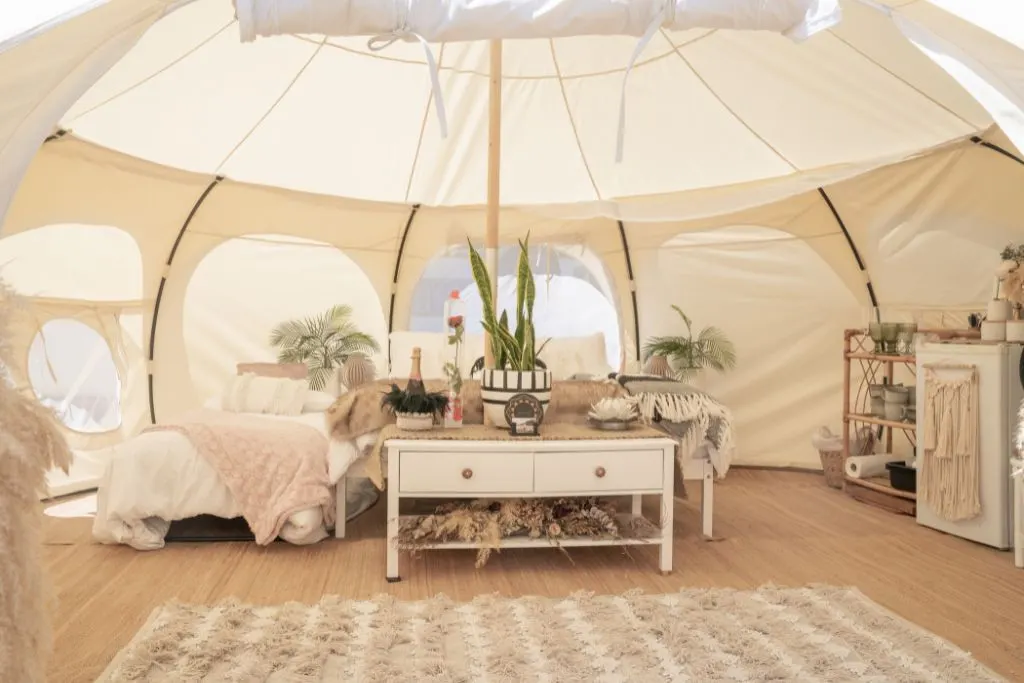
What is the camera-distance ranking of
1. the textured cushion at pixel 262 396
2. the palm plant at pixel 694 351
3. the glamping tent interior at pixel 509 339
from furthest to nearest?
1. the palm plant at pixel 694 351
2. the textured cushion at pixel 262 396
3. the glamping tent interior at pixel 509 339

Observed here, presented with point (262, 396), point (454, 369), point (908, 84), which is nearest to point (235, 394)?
point (262, 396)

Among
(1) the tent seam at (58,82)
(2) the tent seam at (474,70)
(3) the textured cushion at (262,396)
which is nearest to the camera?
(1) the tent seam at (58,82)

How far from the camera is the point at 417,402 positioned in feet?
12.8

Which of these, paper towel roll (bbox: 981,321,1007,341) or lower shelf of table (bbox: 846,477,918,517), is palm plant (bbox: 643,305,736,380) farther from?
paper towel roll (bbox: 981,321,1007,341)

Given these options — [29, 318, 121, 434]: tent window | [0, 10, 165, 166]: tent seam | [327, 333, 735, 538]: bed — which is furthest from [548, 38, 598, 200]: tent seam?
[29, 318, 121, 434]: tent window

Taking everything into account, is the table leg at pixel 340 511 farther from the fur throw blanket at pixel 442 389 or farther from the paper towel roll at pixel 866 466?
the paper towel roll at pixel 866 466

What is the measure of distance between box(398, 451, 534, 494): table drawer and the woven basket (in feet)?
9.76

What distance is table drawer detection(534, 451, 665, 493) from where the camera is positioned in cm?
369

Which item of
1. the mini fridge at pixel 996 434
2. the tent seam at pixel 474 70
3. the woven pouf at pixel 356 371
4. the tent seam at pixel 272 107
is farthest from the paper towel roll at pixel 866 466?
the tent seam at pixel 272 107

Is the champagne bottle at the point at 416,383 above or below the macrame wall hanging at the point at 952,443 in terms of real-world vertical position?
above

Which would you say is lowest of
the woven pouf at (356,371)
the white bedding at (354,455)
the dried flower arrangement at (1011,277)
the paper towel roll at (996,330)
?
the white bedding at (354,455)

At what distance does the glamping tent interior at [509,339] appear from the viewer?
2584 mm

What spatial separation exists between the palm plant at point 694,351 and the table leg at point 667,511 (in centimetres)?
252

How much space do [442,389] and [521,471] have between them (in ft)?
2.97
